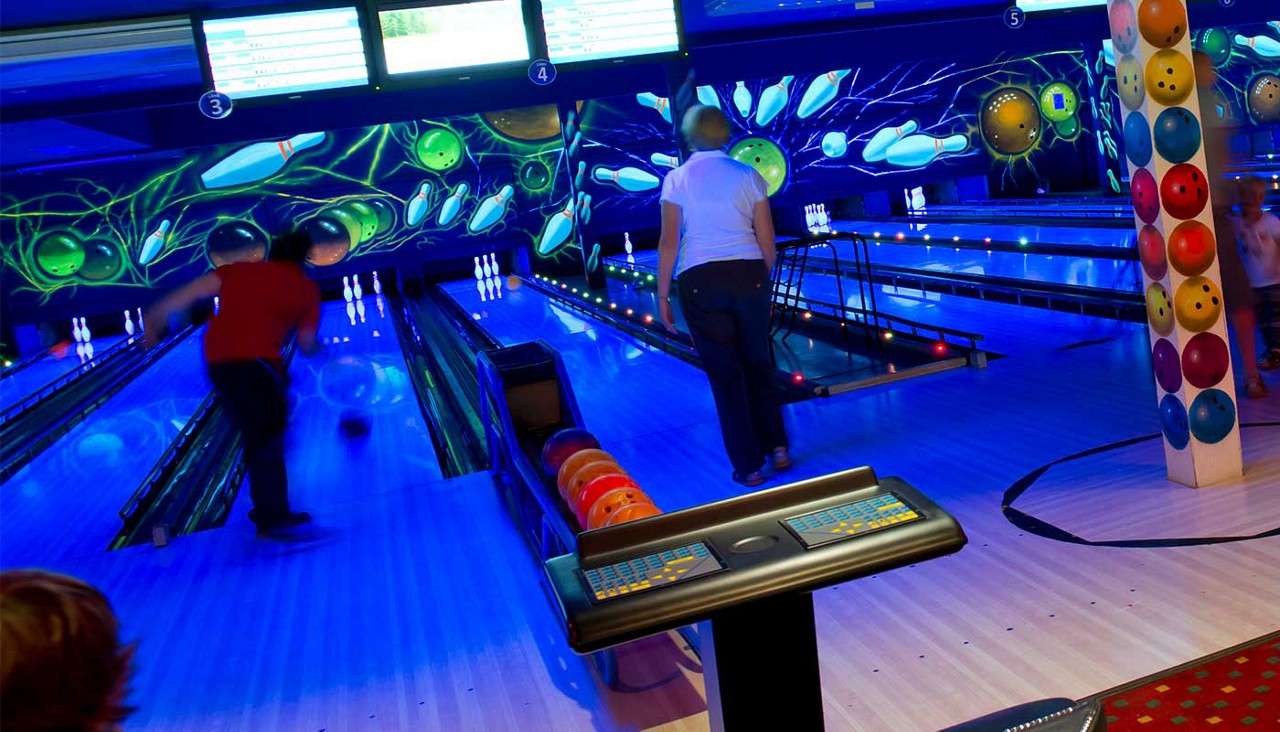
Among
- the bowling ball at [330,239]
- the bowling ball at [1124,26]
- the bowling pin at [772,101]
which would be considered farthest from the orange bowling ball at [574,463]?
the bowling pin at [772,101]

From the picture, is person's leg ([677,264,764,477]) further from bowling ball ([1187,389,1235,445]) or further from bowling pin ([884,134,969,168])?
bowling pin ([884,134,969,168])

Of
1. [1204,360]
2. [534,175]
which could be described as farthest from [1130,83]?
[534,175]

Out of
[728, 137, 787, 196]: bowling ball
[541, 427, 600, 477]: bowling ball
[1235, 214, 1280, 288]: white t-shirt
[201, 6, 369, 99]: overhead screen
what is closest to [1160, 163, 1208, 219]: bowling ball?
[1235, 214, 1280, 288]: white t-shirt

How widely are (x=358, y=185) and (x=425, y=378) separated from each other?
520cm

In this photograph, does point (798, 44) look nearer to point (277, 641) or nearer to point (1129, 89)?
point (1129, 89)

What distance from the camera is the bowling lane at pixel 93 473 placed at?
4.30 m

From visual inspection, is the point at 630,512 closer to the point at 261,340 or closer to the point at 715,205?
the point at 715,205

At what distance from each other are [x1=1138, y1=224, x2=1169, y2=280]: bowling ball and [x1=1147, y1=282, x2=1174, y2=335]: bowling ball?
3 centimetres

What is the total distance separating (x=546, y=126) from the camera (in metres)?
12.3

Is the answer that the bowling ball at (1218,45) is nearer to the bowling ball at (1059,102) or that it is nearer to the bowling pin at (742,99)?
the bowling ball at (1059,102)

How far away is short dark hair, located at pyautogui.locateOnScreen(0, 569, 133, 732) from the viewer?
723 mm

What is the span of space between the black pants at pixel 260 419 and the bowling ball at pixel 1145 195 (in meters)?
2.58

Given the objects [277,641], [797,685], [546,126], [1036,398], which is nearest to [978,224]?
[546,126]

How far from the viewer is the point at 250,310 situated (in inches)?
137
